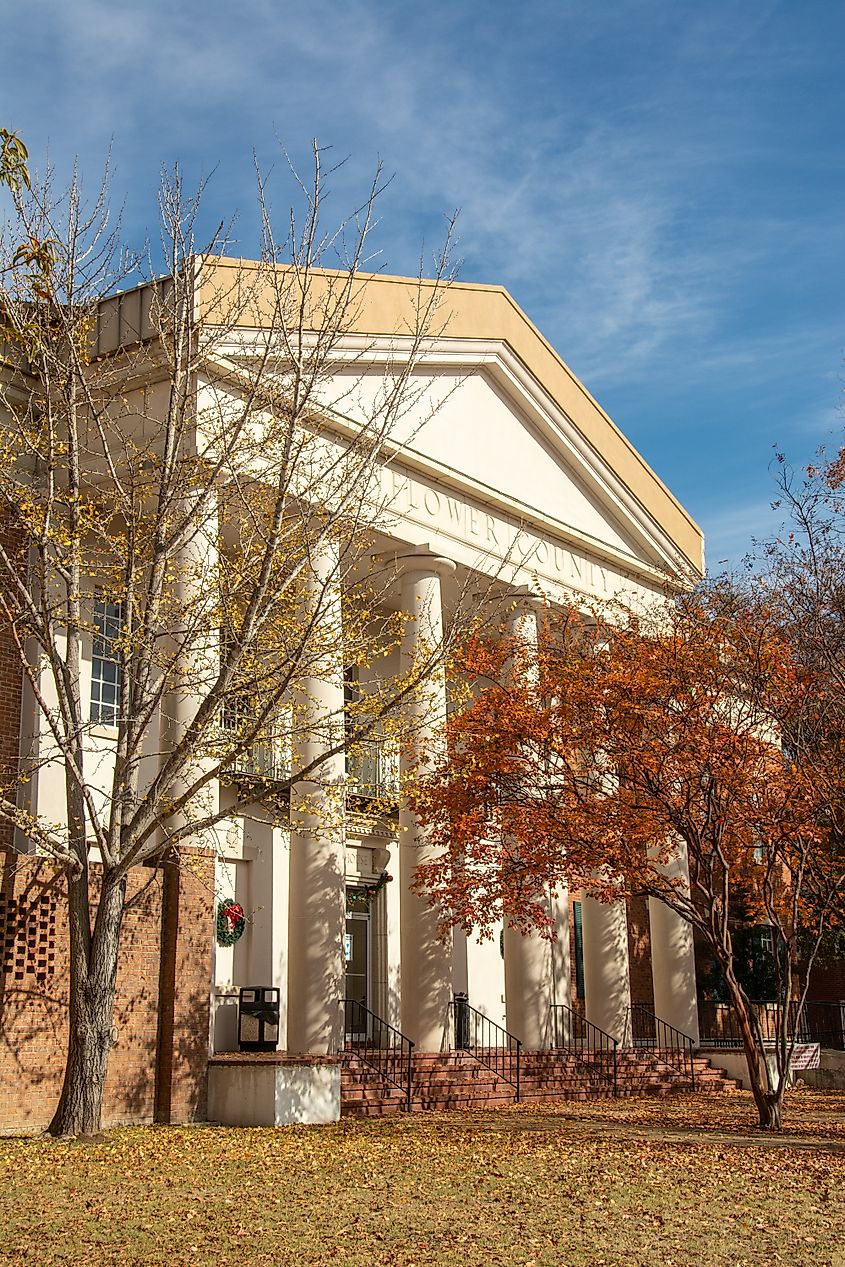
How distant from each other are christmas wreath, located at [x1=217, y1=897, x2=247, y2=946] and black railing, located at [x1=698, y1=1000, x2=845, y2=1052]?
48.7ft

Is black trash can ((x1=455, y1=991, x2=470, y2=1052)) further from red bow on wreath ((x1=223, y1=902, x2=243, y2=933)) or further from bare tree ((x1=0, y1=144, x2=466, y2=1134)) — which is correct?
bare tree ((x1=0, y1=144, x2=466, y2=1134))

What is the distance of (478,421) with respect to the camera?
24.4 metres

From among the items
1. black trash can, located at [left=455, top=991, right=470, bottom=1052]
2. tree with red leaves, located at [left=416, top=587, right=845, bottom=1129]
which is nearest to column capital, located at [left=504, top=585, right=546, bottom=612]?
tree with red leaves, located at [left=416, top=587, right=845, bottom=1129]

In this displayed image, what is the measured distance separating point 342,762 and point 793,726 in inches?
267

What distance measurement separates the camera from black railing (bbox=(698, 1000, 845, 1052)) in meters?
33.0

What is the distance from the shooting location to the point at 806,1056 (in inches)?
1053

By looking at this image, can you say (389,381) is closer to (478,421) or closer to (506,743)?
(478,421)

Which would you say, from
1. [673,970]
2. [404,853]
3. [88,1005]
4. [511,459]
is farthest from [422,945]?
[511,459]

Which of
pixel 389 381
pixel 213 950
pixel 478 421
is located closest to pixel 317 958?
pixel 213 950

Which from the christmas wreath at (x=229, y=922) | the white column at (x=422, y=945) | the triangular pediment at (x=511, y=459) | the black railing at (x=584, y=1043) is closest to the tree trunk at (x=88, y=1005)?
the white column at (x=422, y=945)

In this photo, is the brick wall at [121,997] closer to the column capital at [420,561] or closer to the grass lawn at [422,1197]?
the grass lawn at [422,1197]

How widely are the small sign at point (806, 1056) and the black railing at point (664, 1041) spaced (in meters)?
2.09

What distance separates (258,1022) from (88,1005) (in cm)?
501

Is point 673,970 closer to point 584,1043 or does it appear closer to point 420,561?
point 584,1043
